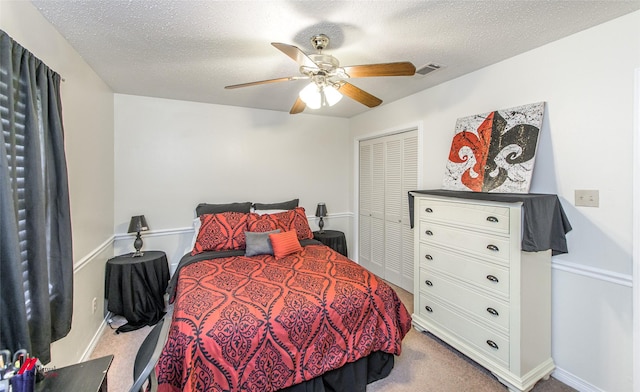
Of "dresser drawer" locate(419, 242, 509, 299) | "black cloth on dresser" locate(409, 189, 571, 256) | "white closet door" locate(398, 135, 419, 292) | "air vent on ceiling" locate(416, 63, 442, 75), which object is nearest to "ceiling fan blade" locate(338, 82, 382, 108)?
"air vent on ceiling" locate(416, 63, 442, 75)

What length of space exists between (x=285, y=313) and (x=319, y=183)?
8.95 feet

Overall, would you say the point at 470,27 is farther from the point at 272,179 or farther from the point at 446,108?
the point at 272,179

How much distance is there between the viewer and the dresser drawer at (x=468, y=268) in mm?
1928

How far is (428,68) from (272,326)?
240 cm

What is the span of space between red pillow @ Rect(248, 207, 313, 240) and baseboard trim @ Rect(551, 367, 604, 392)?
240cm

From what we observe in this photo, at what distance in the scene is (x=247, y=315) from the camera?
1658 mm

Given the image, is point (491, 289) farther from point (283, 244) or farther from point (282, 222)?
point (282, 222)

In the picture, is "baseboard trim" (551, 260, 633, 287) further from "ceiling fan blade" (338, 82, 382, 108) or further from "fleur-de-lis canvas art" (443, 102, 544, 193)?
"ceiling fan blade" (338, 82, 382, 108)

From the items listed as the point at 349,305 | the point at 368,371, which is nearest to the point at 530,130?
the point at 349,305

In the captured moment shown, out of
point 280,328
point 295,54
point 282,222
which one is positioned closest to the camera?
point 295,54

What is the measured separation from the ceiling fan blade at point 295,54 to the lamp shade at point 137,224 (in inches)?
96.9

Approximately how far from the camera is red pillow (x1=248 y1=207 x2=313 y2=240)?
303cm

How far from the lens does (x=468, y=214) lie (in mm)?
2123

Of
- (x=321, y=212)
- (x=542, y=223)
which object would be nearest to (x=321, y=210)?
(x=321, y=212)
